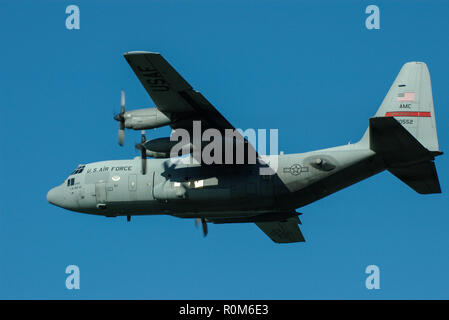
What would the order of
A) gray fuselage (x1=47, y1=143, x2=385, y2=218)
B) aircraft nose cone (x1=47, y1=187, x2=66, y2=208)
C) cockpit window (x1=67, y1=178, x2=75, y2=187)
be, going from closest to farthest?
gray fuselage (x1=47, y1=143, x2=385, y2=218)
cockpit window (x1=67, y1=178, x2=75, y2=187)
aircraft nose cone (x1=47, y1=187, x2=66, y2=208)

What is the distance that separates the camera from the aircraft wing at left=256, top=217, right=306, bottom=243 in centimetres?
3597

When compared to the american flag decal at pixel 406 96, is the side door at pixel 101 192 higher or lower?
lower

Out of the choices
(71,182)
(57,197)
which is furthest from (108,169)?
(57,197)

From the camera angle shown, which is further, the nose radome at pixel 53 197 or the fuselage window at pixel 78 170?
the nose radome at pixel 53 197

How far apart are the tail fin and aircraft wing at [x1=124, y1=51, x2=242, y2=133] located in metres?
5.91

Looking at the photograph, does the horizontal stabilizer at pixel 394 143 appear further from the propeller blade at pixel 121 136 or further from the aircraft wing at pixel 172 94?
the propeller blade at pixel 121 136

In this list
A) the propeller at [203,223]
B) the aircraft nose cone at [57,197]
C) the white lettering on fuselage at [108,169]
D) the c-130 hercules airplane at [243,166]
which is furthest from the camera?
the aircraft nose cone at [57,197]

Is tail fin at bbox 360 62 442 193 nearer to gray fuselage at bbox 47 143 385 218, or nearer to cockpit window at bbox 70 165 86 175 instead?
gray fuselage at bbox 47 143 385 218

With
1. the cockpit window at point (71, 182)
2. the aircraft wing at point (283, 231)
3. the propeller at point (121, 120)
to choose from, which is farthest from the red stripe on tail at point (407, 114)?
the cockpit window at point (71, 182)

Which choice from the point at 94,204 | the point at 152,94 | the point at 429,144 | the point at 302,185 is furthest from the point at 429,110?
the point at 94,204

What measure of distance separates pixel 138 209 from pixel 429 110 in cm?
1223

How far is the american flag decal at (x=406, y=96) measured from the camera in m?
31.3

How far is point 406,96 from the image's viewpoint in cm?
3138

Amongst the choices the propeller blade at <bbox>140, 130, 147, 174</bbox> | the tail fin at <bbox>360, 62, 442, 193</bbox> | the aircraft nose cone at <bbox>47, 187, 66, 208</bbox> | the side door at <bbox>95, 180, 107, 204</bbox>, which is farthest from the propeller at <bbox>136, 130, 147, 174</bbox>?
the tail fin at <bbox>360, 62, 442, 193</bbox>
